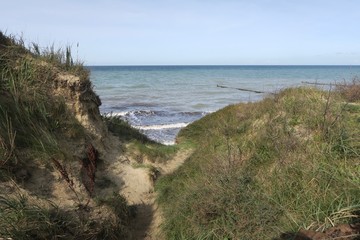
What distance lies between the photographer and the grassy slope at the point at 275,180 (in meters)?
4.68

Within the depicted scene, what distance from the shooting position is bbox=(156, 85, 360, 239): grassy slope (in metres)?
4.68

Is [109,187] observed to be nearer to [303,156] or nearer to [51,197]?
[51,197]

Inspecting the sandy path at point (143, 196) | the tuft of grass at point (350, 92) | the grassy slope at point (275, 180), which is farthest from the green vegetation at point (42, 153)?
the tuft of grass at point (350, 92)

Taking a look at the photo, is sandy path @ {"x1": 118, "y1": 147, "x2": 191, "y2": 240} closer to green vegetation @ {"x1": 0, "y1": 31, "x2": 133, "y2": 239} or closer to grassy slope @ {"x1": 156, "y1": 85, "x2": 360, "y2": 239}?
grassy slope @ {"x1": 156, "y1": 85, "x2": 360, "y2": 239}

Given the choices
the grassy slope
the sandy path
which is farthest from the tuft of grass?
the sandy path

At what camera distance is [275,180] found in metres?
5.42

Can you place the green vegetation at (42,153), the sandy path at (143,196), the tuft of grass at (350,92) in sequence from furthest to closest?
1. the tuft of grass at (350,92)
2. the sandy path at (143,196)
3. the green vegetation at (42,153)

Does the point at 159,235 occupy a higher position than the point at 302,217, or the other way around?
the point at 302,217

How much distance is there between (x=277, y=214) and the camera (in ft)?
15.7

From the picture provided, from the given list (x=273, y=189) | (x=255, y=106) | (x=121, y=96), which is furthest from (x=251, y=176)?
(x=121, y=96)

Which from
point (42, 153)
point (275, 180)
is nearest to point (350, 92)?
point (275, 180)

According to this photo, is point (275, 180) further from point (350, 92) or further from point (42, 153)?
point (350, 92)

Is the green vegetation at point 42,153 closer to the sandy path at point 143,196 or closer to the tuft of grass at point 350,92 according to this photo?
the sandy path at point 143,196

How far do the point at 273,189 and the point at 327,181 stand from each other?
29.9 inches
